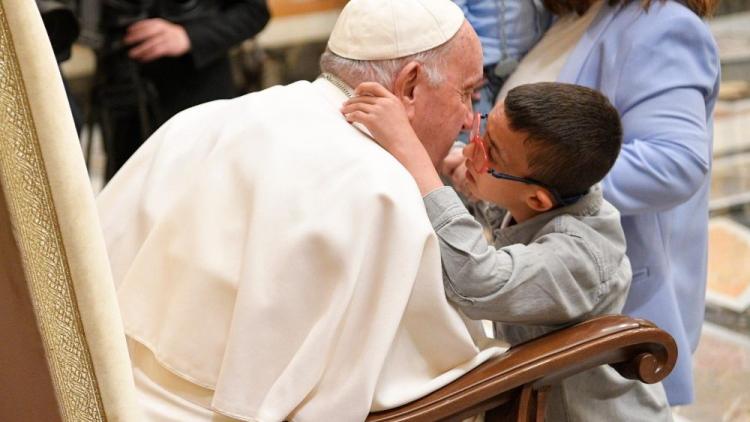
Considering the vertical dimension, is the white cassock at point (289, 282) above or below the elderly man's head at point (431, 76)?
below

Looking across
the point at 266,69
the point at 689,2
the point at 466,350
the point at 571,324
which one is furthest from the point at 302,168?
the point at 266,69

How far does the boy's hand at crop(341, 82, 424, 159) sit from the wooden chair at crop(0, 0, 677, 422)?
1.87 feet

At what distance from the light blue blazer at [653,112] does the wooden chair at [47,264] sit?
121cm

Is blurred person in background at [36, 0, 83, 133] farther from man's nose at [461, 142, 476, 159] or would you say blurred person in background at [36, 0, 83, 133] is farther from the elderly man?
man's nose at [461, 142, 476, 159]

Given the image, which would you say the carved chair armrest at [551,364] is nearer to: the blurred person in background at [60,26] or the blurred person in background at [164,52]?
the blurred person in background at [60,26]

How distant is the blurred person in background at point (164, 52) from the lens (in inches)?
137

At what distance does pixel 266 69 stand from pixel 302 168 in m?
5.33

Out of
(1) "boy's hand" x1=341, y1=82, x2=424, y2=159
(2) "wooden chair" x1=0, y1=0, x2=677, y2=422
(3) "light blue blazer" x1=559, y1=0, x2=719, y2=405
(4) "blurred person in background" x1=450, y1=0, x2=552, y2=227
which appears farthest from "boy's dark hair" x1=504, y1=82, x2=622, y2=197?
(2) "wooden chair" x1=0, y1=0, x2=677, y2=422

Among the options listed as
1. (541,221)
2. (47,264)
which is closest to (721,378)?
(541,221)

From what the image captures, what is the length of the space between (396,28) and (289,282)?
509mm

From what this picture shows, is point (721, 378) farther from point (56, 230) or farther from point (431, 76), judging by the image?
point (56, 230)

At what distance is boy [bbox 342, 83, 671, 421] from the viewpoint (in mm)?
1739

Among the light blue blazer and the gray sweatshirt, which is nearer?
the gray sweatshirt

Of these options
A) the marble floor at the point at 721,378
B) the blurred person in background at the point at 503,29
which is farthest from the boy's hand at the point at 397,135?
the marble floor at the point at 721,378
